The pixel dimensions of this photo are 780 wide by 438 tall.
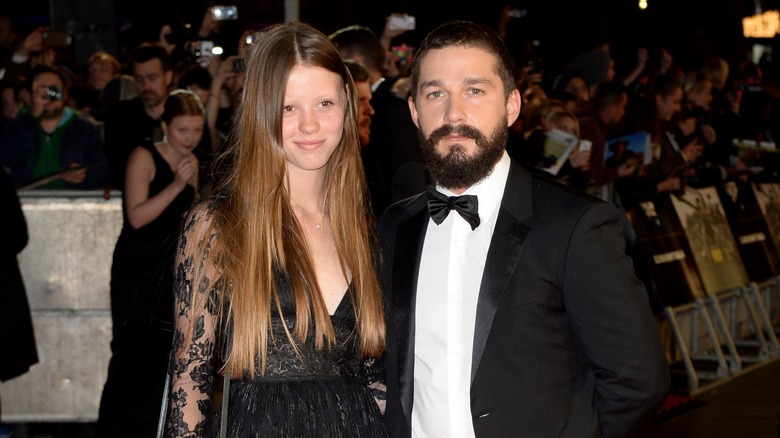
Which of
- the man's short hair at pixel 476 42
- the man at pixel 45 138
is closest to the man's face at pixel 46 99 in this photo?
the man at pixel 45 138

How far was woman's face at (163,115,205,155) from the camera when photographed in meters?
5.40

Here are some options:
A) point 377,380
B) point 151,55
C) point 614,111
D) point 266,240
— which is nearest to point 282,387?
point 377,380

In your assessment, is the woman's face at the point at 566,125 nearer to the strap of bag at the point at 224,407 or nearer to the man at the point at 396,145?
the man at the point at 396,145

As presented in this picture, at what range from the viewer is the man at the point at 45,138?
666cm

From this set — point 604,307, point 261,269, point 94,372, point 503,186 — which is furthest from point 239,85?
point 94,372

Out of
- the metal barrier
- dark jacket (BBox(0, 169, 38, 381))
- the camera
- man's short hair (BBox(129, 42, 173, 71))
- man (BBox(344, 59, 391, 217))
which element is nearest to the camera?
man (BBox(344, 59, 391, 217))

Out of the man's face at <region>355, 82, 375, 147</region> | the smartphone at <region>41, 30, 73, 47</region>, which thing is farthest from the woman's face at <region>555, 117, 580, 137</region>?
the smartphone at <region>41, 30, 73, 47</region>

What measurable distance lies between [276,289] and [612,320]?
0.98 meters

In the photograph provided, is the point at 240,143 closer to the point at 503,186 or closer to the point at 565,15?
the point at 503,186

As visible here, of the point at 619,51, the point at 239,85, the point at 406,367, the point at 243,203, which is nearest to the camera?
the point at 406,367

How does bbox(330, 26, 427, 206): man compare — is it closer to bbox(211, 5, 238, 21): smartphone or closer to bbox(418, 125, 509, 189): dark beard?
bbox(418, 125, 509, 189): dark beard

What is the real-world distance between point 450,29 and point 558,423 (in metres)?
1.14

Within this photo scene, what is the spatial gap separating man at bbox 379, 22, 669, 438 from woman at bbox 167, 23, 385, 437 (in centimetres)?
20

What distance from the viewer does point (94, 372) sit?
604 cm
